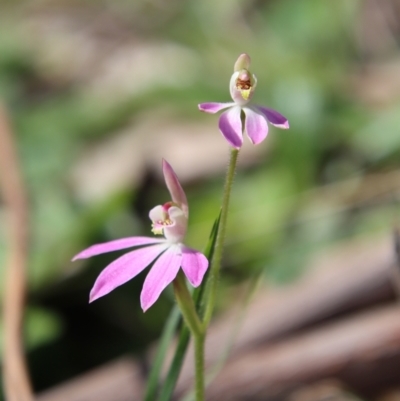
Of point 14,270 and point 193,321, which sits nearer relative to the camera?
point 193,321

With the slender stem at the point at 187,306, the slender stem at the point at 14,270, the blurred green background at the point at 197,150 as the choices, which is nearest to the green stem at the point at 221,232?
the slender stem at the point at 187,306

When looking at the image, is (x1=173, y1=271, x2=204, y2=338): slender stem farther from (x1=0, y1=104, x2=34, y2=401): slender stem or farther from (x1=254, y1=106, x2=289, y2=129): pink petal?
(x1=0, y1=104, x2=34, y2=401): slender stem

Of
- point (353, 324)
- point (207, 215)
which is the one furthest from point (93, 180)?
point (353, 324)

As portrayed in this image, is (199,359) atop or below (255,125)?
below

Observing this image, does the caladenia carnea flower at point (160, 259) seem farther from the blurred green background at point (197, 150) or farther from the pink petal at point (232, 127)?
the blurred green background at point (197, 150)

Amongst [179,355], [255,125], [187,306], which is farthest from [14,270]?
[255,125]

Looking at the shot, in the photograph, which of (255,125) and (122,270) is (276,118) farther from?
(122,270)
